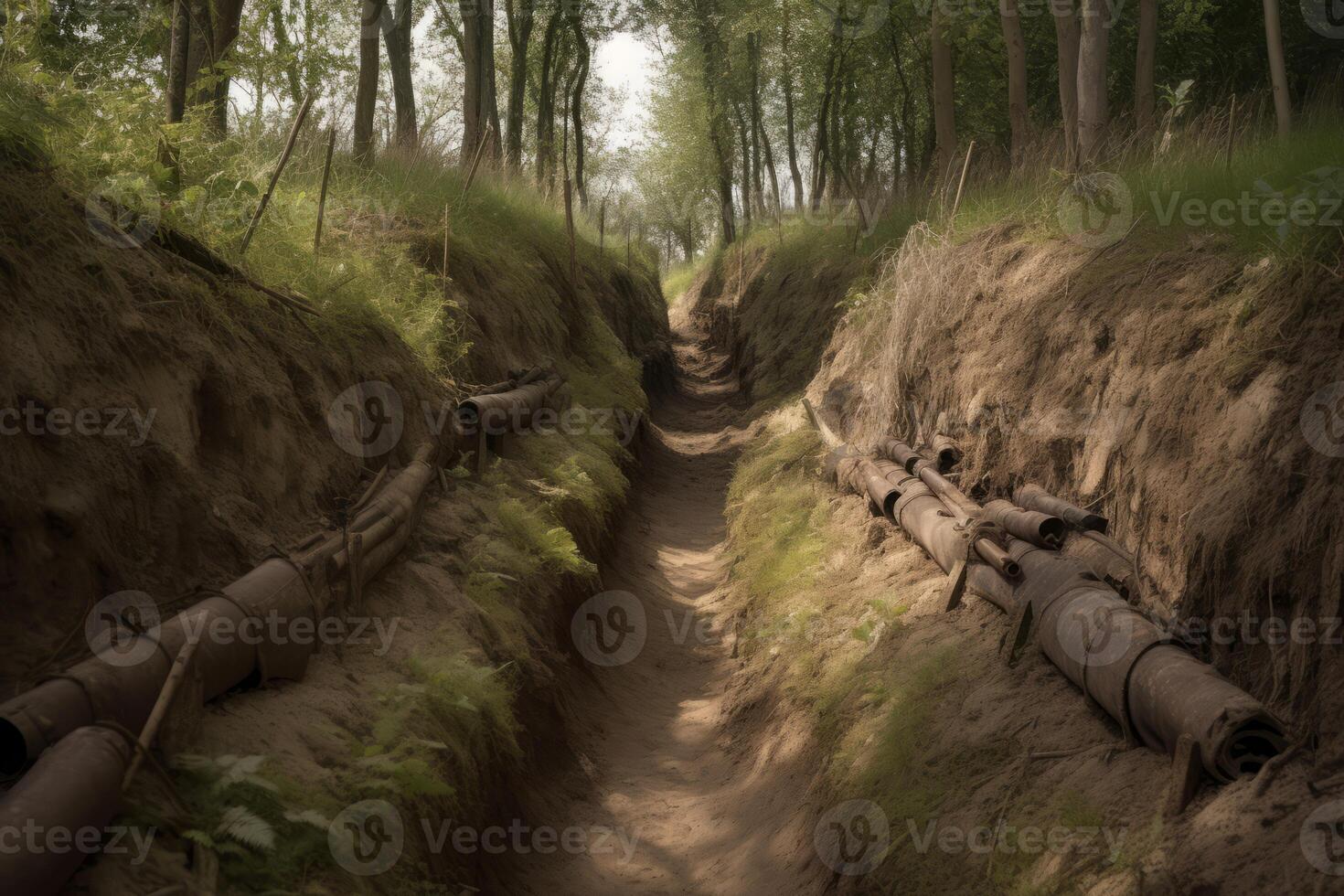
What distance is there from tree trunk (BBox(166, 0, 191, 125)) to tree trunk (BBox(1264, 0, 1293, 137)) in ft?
28.2

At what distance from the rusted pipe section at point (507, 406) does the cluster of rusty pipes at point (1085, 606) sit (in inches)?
147

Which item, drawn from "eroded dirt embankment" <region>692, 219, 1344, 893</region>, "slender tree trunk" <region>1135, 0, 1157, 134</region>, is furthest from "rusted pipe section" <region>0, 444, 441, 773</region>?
"slender tree trunk" <region>1135, 0, 1157, 134</region>

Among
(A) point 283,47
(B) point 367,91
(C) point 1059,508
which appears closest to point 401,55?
(B) point 367,91

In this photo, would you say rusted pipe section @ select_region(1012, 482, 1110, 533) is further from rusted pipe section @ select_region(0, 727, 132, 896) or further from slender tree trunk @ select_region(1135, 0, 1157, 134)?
slender tree trunk @ select_region(1135, 0, 1157, 134)

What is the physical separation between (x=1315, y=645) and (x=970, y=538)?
276 centimetres

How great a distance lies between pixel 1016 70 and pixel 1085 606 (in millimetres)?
10385

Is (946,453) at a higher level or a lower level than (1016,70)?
lower

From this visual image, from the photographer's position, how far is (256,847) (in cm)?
349

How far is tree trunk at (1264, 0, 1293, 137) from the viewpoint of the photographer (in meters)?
8.46

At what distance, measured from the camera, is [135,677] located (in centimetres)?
364

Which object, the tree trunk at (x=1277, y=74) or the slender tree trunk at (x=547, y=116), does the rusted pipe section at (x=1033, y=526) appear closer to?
the tree trunk at (x=1277, y=74)

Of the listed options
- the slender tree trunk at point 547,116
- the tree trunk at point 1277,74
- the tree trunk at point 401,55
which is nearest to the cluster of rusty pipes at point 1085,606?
the tree trunk at point 1277,74

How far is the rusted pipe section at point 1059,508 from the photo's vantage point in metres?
5.59

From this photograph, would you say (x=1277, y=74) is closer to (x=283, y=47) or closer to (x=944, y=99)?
(x=944, y=99)
